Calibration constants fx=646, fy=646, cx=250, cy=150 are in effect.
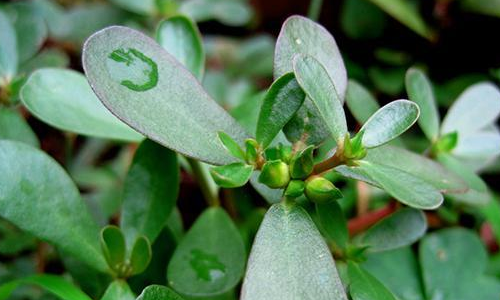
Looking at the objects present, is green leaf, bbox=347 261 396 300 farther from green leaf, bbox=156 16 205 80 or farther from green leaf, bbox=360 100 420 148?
green leaf, bbox=156 16 205 80

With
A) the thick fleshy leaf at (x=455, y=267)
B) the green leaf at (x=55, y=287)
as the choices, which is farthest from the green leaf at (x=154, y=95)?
the thick fleshy leaf at (x=455, y=267)

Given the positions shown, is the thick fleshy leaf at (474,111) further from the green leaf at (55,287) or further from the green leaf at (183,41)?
the green leaf at (55,287)

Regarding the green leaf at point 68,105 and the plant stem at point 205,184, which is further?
the plant stem at point 205,184

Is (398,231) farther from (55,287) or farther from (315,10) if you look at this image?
(315,10)

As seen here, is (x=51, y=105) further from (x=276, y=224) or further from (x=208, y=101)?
(x=276, y=224)

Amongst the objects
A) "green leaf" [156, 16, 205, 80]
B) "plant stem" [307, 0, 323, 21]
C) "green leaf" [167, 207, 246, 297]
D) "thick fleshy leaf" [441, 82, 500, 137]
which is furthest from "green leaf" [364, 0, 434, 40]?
"green leaf" [167, 207, 246, 297]

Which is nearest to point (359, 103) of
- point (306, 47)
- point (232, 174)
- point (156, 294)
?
point (306, 47)

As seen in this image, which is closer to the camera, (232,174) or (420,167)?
(232,174)
